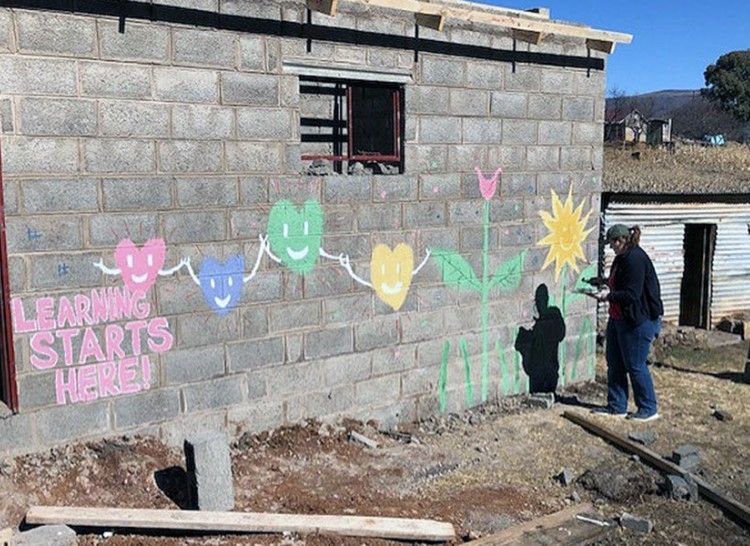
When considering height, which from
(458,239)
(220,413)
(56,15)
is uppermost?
(56,15)

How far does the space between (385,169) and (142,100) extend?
7.87ft

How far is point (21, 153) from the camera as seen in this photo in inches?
197

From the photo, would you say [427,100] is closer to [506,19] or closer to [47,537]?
[506,19]

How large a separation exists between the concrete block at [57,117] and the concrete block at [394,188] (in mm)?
2452

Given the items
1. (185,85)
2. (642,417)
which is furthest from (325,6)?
(642,417)

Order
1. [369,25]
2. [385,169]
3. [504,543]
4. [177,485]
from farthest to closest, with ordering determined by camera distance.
A: [385,169]
[369,25]
[177,485]
[504,543]

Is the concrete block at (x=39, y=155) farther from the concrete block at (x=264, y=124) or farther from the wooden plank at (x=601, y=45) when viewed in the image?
the wooden plank at (x=601, y=45)

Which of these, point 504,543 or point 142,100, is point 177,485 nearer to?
point 504,543

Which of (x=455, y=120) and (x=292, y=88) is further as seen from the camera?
(x=455, y=120)

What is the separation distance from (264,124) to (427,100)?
1676 millimetres

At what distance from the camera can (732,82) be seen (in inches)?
1937

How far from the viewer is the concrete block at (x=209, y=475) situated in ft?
16.5

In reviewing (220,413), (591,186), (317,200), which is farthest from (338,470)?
(591,186)

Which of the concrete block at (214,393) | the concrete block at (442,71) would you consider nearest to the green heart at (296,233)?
the concrete block at (214,393)
